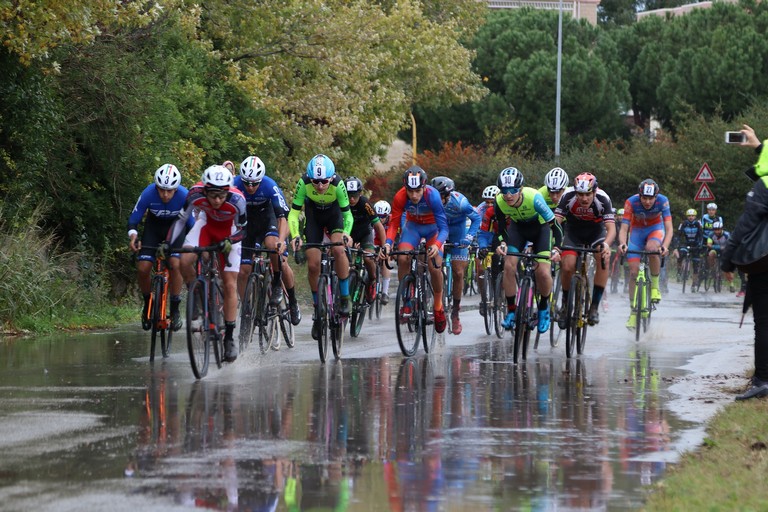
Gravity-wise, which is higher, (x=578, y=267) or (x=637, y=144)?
(x=637, y=144)

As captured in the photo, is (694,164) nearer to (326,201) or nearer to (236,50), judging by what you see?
(236,50)

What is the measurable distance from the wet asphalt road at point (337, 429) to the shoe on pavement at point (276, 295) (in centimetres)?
56

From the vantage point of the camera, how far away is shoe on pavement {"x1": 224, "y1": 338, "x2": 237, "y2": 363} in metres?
12.6

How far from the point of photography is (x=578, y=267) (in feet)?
51.7

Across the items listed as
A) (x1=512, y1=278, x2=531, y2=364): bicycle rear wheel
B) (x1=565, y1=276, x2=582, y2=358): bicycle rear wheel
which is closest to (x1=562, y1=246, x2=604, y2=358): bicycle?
(x1=565, y1=276, x2=582, y2=358): bicycle rear wheel

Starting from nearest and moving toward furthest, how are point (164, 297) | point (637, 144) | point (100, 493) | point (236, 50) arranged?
point (100, 493)
point (164, 297)
point (236, 50)
point (637, 144)

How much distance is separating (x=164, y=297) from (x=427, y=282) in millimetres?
3038

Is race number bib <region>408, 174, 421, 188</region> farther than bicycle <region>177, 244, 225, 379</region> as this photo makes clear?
Yes

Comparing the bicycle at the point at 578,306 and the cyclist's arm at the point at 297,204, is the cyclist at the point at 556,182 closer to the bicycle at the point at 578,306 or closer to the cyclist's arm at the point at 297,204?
the bicycle at the point at 578,306

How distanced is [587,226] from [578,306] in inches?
51.1

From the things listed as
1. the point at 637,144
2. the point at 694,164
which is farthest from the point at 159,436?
the point at 637,144

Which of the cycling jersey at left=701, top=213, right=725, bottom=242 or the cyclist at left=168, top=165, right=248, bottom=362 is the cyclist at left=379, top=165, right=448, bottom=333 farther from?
the cycling jersey at left=701, top=213, right=725, bottom=242

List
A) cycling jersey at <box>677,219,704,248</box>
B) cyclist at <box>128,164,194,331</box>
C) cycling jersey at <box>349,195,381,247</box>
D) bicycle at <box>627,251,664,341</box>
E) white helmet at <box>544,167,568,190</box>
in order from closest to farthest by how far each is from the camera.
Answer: cyclist at <box>128,164,194,331</box> < white helmet at <box>544,167,568,190</box> < bicycle at <box>627,251,664,341</box> < cycling jersey at <box>349,195,381,247</box> < cycling jersey at <box>677,219,704,248</box>

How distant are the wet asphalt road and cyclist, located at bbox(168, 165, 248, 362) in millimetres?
554
